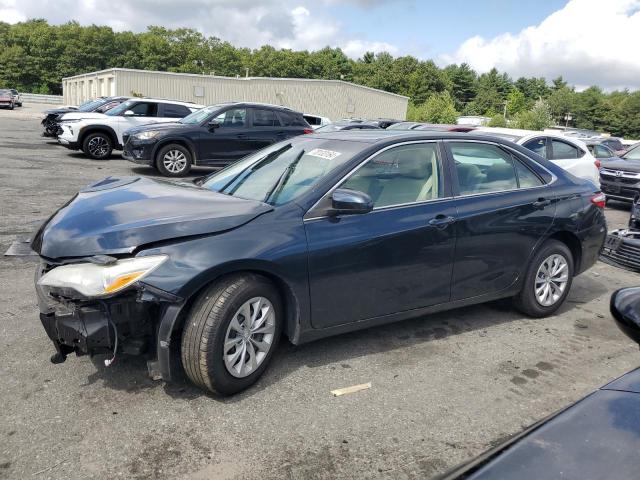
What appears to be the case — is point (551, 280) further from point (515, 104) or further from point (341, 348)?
point (515, 104)

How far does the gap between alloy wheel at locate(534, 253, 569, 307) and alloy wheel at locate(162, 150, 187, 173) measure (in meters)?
9.68

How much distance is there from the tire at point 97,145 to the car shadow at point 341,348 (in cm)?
1279

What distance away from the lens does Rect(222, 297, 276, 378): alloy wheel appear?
3.37 m

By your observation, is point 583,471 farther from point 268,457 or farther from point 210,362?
point 210,362

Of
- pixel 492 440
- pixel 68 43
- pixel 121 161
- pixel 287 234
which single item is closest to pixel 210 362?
pixel 287 234

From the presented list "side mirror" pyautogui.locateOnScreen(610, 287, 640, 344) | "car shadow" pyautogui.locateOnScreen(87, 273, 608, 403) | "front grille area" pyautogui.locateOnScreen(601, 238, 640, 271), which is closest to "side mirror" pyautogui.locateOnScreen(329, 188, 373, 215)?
"car shadow" pyautogui.locateOnScreen(87, 273, 608, 403)

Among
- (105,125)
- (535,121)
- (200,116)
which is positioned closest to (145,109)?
(105,125)

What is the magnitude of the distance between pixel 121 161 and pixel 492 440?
14.5m

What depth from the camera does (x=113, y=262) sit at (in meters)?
3.16

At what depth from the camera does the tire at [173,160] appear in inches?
497

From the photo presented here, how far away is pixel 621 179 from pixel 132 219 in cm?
1157

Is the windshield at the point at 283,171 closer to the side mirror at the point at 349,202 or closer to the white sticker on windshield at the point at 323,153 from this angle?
the white sticker on windshield at the point at 323,153

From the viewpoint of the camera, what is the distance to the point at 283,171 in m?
4.25

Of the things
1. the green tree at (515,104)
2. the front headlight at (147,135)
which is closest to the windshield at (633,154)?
the front headlight at (147,135)
